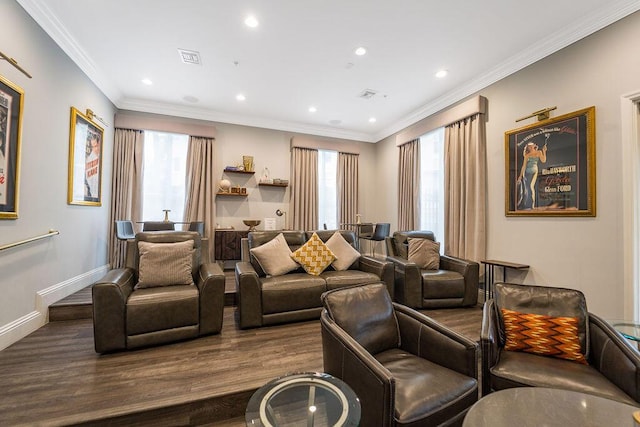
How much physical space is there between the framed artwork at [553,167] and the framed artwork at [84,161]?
533 cm

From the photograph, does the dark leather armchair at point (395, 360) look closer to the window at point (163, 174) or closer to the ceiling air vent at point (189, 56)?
the ceiling air vent at point (189, 56)

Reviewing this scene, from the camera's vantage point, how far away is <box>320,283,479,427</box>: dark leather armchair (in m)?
1.18

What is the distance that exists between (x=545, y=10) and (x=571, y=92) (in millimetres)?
865

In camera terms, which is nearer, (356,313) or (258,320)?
(356,313)

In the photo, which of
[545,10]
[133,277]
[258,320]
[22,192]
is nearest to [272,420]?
[258,320]

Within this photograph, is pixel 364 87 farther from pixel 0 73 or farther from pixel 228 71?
Answer: pixel 0 73

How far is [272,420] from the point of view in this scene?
3.20 ft

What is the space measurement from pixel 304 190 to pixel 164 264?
342 centimetres

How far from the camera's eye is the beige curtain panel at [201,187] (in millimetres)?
4902

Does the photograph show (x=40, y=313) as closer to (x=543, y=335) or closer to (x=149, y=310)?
(x=149, y=310)

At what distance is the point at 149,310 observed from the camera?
221 centimetres

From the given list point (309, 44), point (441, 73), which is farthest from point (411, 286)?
point (309, 44)

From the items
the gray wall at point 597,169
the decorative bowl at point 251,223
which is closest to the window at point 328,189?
the decorative bowl at point 251,223

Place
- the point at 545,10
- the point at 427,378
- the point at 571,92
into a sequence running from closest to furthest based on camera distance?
the point at 427,378 < the point at 545,10 < the point at 571,92
